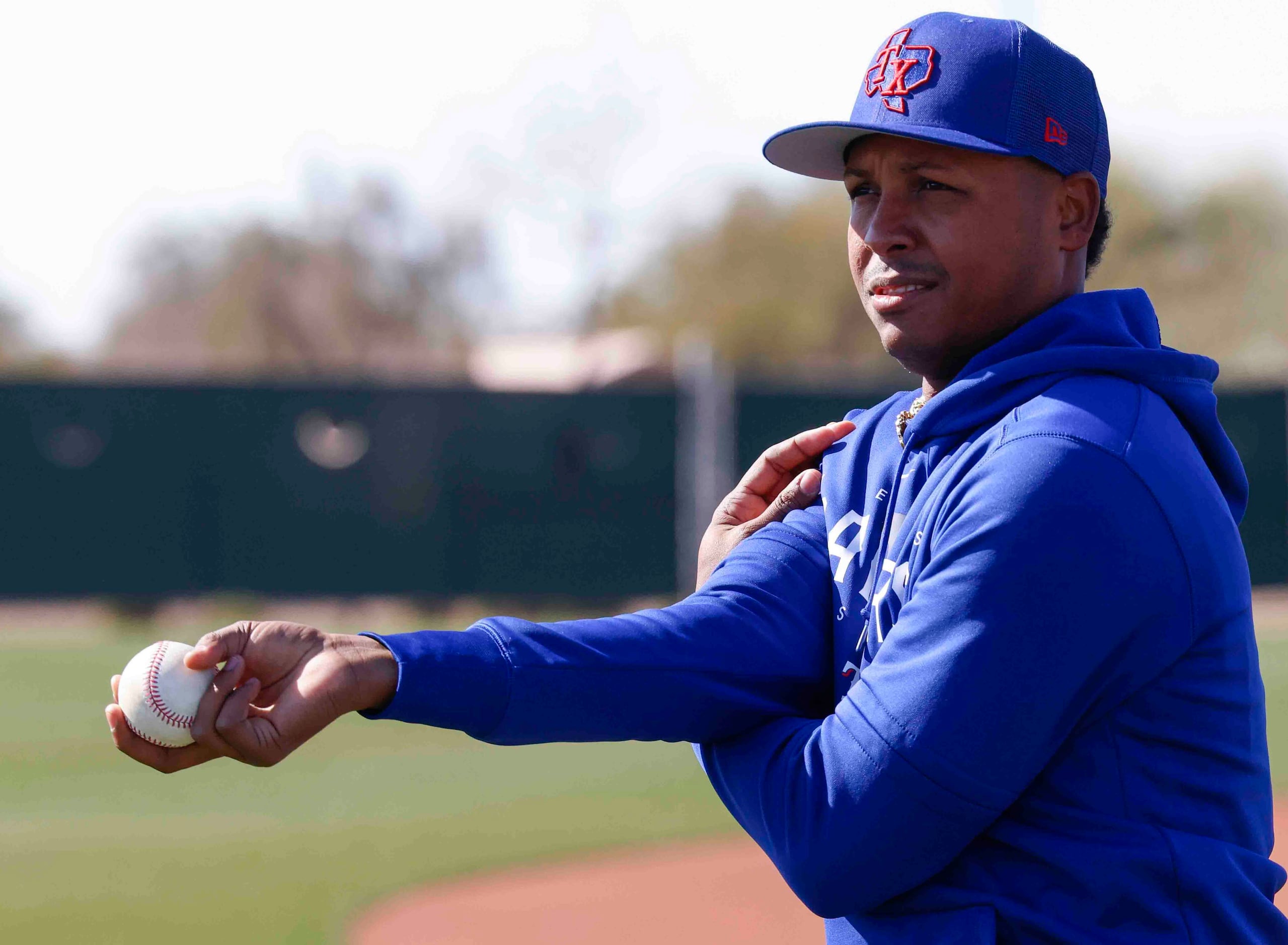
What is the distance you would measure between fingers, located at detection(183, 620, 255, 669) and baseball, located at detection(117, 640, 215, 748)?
20mm

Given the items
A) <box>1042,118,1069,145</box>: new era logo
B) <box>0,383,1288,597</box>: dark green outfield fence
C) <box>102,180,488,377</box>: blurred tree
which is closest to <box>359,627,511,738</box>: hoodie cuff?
<box>1042,118,1069,145</box>: new era logo

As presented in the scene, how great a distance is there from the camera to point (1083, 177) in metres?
1.52

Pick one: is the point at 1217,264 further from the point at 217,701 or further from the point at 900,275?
the point at 217,701

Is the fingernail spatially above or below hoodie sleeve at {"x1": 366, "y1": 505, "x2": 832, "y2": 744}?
above

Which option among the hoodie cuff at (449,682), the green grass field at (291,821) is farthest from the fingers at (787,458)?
the green grass field at (291,821)

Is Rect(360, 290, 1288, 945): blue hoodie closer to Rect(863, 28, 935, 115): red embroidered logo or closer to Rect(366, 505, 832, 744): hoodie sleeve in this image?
Rect(366, 505, 832, 744): hoodie sleeve

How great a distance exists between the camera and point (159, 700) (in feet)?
4.68

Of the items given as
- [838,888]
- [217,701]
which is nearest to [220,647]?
[217,701]

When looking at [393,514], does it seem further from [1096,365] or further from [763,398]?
[1096,365]

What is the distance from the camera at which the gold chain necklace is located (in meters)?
1.60

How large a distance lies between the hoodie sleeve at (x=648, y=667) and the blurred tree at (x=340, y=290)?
36038mm

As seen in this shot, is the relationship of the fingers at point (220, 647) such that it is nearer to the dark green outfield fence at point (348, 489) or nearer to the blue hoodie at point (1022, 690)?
the blue hoodie at point (1022, 690)

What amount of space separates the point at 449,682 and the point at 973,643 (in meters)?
0.49

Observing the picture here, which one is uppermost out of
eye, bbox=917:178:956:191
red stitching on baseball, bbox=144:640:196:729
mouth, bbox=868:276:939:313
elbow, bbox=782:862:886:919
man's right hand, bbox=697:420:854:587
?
eye, bbox=917:178:956:191
